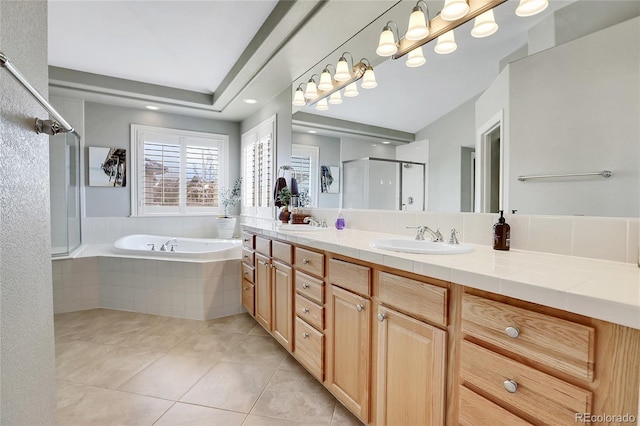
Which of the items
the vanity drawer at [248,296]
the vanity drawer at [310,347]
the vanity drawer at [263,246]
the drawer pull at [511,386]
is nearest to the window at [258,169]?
the vanity drawer at [248,296]

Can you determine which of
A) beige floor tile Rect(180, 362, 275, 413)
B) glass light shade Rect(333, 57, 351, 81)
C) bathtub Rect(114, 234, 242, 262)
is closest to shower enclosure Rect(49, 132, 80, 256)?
bathtub Rect(114, 234, 242, 262)

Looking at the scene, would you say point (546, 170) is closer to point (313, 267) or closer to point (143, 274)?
point (313, 267)

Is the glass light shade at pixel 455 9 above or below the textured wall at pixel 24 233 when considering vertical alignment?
above

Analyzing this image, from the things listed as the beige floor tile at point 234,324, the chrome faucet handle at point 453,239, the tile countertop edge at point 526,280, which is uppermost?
the chrome faucet handle at point 453,239

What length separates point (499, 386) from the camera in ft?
2.87

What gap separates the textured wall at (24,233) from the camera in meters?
0.83

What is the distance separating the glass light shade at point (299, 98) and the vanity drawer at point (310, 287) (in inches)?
65.8

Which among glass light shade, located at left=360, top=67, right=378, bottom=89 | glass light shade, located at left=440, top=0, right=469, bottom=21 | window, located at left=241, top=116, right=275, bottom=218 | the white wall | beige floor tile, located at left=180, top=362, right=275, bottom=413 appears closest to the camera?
the white wall

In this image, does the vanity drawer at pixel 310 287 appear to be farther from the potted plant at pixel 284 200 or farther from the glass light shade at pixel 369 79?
the glass light shade at pixel 369 79

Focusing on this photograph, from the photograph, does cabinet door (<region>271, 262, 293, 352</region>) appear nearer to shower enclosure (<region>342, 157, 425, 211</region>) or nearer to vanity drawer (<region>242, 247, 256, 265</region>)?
vanity drawer (<region>242, 247, 256, 265</region>)

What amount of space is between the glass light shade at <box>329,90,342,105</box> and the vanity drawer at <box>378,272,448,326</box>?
1615 millimetres

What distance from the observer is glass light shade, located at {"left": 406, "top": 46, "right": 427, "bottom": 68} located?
180cm

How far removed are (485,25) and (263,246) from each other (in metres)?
1.93

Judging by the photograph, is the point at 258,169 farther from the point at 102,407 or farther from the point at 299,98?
the point at 102,407
